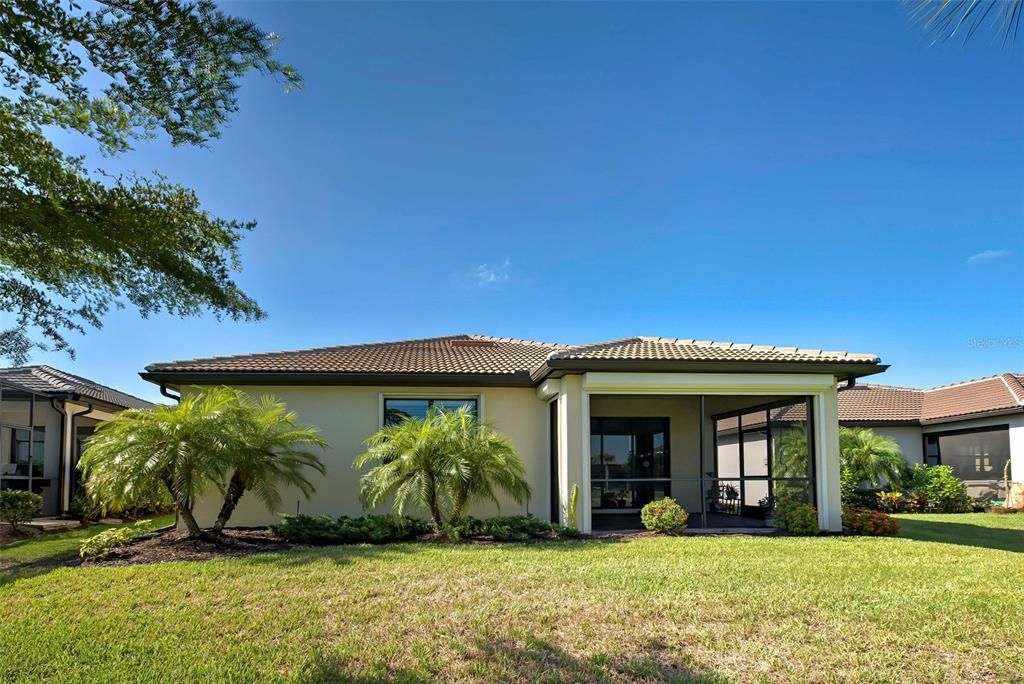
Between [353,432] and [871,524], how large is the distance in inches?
390

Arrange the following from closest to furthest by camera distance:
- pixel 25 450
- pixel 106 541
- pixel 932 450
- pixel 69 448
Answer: pixel 106 541 → pixel 25 450 → pixel 69 448 → pixel 932 450

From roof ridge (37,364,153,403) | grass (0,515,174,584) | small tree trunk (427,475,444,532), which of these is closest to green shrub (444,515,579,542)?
small tree trunk (427,475,444,532)

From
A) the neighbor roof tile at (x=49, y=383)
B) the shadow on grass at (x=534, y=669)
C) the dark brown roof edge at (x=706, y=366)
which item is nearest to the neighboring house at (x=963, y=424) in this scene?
the dark brown roof edge at (x=706, y=366)

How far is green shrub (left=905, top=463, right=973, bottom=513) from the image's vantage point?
18.1 m

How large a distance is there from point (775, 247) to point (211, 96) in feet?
40.5

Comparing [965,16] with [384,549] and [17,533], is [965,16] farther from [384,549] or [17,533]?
[17,533]

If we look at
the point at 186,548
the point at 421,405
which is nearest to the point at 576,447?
the point at 421,405

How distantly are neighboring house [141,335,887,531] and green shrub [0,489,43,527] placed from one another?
349 cm

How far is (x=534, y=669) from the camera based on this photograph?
15.4 ft

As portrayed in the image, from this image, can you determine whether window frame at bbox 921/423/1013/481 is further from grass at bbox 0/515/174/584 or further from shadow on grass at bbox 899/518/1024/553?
grass at bbox 0/515/174/584

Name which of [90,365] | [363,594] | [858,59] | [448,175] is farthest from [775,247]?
[90,365]

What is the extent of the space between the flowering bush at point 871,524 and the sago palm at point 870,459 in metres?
6.92

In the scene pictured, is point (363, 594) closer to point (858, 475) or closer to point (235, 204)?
point (235, 204)

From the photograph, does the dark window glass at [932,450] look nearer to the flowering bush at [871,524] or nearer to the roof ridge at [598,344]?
the flowering bush at [871,524]
